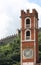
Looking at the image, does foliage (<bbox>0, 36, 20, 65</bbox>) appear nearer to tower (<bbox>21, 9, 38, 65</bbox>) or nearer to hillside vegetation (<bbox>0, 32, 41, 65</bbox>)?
hillside vegetation (<bbox>0, 32, 41, 65</bbox>)

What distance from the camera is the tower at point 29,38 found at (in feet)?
216

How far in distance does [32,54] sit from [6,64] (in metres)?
28.5

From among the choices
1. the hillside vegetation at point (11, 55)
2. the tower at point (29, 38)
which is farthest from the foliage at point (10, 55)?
the tower at point (29, 38)

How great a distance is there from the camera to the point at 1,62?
94.2 meters

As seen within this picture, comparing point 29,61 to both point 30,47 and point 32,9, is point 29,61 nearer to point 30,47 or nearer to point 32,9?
point 30,47

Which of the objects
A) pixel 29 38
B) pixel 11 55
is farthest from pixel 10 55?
pixel 29 38

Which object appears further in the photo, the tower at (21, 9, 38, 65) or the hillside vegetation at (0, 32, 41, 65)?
the hillside vegetation at (0, 32, 41, 65)

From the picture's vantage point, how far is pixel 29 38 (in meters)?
66.4

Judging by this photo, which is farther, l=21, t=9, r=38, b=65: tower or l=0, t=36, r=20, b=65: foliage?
l=0, t=36, r=20, b=65: foliage

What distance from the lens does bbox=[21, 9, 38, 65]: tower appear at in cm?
6569

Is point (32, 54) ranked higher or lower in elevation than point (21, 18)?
lower

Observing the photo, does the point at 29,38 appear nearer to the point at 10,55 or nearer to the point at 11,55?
the point at 11,55

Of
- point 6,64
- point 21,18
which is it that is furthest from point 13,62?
point 21,18

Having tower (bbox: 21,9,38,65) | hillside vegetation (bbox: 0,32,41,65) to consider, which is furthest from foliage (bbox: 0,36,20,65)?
tower (bbox: 21,9,38,65)
